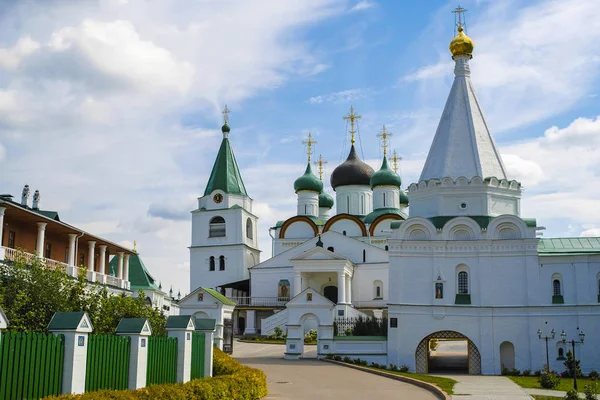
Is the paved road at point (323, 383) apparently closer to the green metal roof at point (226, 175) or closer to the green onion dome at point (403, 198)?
the green metal roof at point (226, 175)

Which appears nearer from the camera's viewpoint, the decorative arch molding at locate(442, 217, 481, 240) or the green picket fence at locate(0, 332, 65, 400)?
the green picket fence at locate(0, 332, 65, 400)

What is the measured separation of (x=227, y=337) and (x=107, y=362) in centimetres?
1840

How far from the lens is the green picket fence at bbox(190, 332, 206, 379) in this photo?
15883 mm

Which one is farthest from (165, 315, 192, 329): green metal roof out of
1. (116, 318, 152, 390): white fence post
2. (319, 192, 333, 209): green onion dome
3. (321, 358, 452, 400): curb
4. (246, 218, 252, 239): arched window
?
(319, 192, 333, 209): green onion dome

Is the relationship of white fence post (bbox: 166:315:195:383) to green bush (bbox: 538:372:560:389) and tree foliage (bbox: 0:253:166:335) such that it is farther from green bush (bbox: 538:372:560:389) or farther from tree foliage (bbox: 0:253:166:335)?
green bush (bbox: 538:372:560:389)

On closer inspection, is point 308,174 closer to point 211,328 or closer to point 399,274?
point 399,274

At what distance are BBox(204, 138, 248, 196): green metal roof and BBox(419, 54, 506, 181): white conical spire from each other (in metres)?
22.1

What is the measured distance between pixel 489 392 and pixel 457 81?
50.2 feet

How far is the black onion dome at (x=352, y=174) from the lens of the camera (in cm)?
5050

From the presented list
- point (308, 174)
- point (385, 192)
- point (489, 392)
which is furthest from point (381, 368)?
point (308, 174)

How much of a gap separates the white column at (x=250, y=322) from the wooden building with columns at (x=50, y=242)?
10.6 metres

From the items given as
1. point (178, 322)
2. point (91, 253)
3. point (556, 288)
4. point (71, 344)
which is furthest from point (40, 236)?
point (556, 288)

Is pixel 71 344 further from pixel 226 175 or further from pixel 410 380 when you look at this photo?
pixel 226 175

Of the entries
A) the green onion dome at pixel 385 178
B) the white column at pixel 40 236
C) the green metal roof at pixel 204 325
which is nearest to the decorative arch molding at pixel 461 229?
the green metal roof at pixel 204 325
